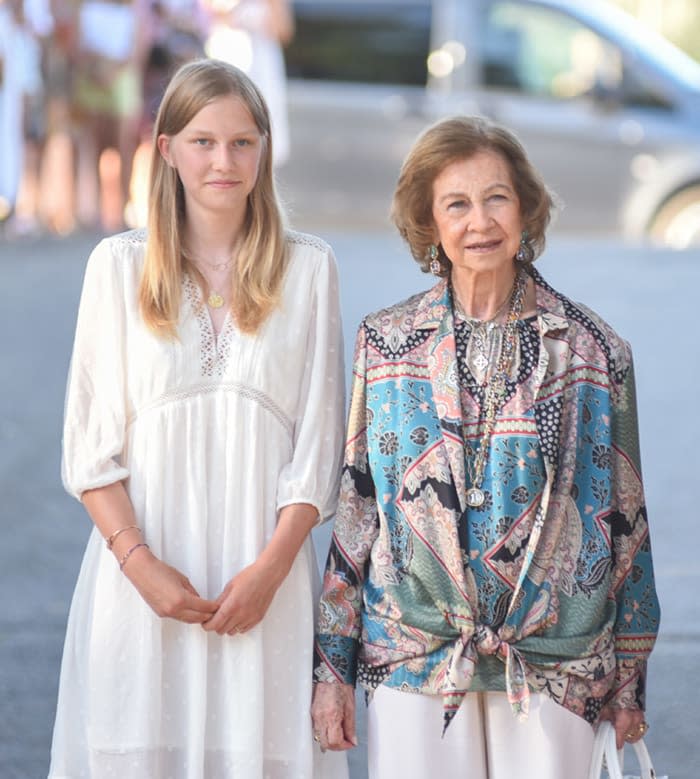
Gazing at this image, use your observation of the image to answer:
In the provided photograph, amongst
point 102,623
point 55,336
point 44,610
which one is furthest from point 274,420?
point 55,336

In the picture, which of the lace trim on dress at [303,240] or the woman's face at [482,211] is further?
the lace trim on dress at [303,240]

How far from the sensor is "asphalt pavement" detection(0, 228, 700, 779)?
5070 millimetres

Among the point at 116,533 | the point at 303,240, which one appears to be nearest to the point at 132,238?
the point at 303,240

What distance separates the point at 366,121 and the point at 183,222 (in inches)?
358

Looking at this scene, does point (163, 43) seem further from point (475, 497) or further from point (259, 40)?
point (475, 497)

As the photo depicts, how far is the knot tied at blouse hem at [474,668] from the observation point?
3.19 meters

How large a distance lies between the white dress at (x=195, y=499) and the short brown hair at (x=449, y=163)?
29 cm

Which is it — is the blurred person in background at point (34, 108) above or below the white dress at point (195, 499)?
above

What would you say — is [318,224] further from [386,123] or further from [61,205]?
[61,205]

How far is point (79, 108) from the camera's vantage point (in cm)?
1168

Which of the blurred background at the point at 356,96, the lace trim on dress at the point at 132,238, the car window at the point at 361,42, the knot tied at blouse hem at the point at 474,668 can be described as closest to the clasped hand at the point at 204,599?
the knot tied at blouse hem at the point at 474,668

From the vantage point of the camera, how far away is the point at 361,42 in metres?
12.6

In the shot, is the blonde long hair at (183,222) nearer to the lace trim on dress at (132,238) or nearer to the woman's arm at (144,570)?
the lace trim on dress at (132,238)

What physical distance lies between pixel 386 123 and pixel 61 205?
8.16ft
